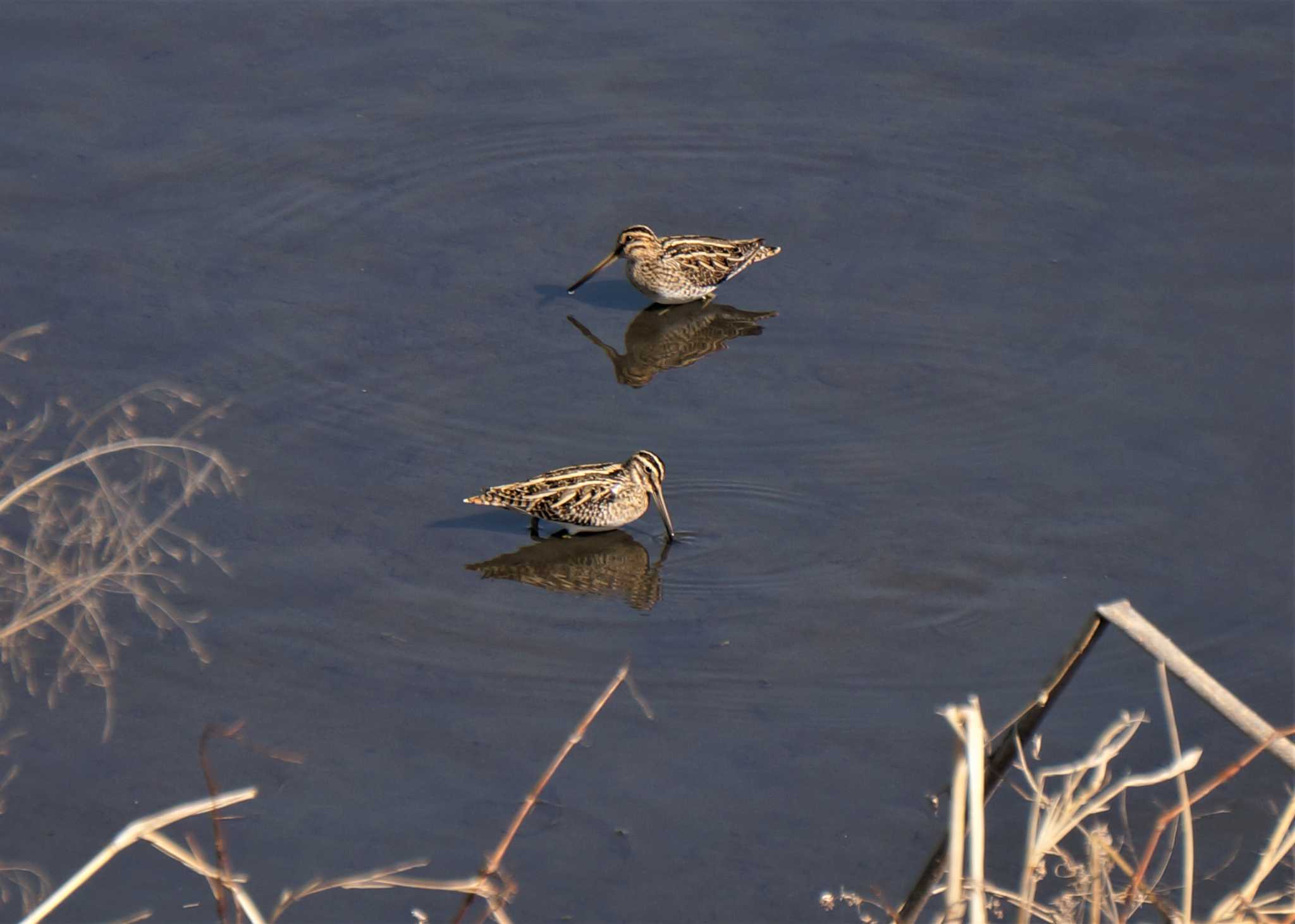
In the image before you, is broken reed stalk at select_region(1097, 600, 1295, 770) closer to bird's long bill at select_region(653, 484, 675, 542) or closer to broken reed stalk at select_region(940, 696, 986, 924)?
broken reed stalk at select_region(940, 696, 986, 924)

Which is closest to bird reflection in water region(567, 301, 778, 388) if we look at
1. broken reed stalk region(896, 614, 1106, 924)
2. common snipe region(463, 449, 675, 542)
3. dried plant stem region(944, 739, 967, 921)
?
common snipe region(463, 449, 675, 542)

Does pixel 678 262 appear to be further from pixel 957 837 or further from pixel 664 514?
pixel 957 837

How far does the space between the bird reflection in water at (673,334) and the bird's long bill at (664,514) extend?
1.61 m

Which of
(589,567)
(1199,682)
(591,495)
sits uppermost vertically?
(1199,682)

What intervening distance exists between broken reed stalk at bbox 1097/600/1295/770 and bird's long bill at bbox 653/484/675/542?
6.23 meters

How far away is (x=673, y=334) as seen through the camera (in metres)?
11.5

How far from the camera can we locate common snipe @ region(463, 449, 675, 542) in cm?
918

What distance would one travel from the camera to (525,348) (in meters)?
11.0

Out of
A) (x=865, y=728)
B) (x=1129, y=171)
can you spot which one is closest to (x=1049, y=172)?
(x=1129, y=171)

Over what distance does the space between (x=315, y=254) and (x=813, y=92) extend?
14.5 feet

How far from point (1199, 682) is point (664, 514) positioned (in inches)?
253

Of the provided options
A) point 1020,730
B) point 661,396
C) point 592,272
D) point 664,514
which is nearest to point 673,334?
point 592,272

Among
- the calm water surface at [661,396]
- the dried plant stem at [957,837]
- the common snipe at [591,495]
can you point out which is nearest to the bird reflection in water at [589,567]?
the calm water surface at [661,396]

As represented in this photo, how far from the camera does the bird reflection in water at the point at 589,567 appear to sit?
8961 millimetres
